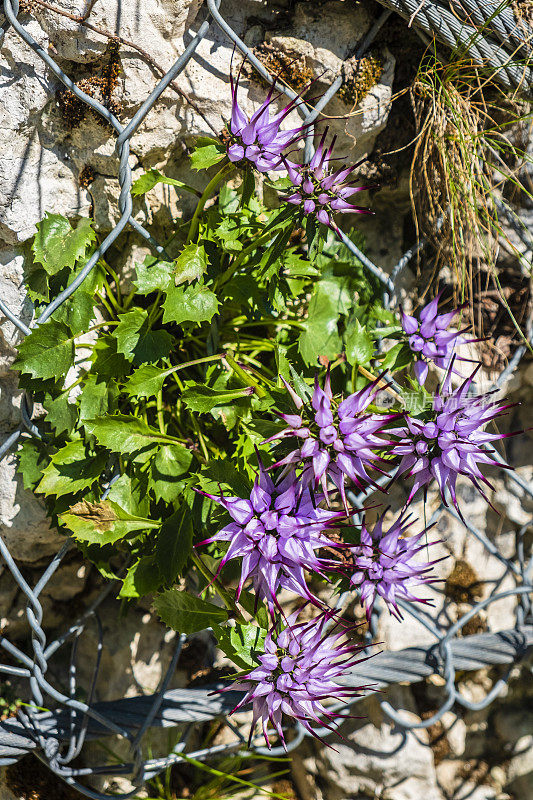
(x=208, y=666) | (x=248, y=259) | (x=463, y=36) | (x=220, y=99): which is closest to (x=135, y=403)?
(x=248, y=259)

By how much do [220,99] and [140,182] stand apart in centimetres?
25

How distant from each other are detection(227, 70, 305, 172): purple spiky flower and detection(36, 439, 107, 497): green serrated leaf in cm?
62

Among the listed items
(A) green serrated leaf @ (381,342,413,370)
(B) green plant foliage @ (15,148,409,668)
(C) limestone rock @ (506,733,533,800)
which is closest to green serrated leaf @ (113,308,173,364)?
(B) green plant foliage @ (15,148,409,668)

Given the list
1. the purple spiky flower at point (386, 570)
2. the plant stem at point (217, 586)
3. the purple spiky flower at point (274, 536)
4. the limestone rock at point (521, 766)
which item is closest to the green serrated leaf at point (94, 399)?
the plant stem at point (217, 586)

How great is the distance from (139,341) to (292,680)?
66cm

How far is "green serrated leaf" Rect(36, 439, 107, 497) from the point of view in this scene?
1214mm

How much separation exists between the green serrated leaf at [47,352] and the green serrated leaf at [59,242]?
0.11 meters

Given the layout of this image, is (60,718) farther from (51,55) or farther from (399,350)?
(51,55)

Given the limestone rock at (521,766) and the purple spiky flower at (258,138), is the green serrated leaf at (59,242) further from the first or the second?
the limestone rock at (521,766)

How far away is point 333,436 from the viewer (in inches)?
33.9

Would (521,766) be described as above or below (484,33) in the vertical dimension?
below

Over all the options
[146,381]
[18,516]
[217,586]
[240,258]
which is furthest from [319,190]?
[18,516]

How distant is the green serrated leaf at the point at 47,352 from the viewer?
3.92ft

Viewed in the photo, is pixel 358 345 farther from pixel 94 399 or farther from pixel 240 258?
pixel 94 399
